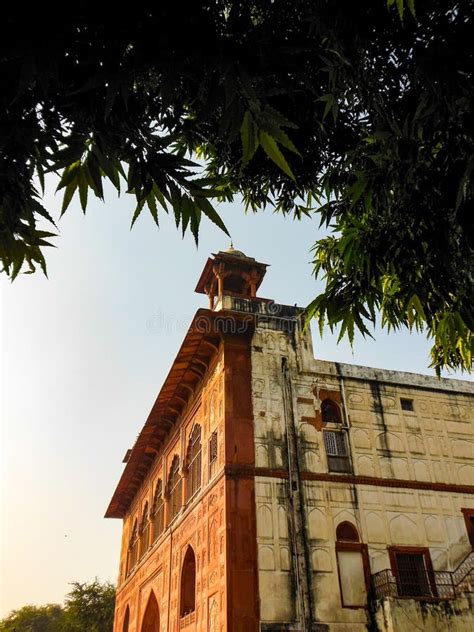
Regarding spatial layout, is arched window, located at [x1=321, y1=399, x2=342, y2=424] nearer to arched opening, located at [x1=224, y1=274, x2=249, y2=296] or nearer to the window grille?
the window grille

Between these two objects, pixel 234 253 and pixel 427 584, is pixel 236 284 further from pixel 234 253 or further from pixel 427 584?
pixel 427 584

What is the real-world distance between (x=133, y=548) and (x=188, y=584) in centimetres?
1136

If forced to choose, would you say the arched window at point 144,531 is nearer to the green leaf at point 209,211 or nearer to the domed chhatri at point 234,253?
the domed chhatri at point 234,253

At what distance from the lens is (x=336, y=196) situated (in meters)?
5.96

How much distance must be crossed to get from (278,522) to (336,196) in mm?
8862

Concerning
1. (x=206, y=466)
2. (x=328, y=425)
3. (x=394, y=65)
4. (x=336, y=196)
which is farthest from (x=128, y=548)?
(x=394, y=65)

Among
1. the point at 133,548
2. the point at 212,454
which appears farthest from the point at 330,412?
the point at 133,548

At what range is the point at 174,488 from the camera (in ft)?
61.8

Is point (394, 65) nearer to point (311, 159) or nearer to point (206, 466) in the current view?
point (311, 159)

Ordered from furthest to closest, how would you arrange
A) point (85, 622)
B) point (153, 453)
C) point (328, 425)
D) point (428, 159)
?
point (85, 622) → point (153, 453) → point (328, 425) → point (428, 159)

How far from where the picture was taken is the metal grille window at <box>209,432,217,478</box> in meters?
14.0

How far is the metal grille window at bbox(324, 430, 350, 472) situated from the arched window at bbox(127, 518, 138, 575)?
14.0 m

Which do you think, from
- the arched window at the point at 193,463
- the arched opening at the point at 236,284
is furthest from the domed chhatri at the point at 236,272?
the arched window at the point at 193,463

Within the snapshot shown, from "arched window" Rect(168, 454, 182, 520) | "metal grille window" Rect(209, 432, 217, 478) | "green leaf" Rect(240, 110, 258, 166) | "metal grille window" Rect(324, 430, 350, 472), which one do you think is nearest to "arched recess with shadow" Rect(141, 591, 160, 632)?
"arched window" Rect(168, 454, 182, 520)
